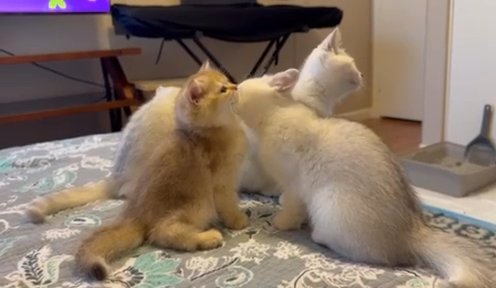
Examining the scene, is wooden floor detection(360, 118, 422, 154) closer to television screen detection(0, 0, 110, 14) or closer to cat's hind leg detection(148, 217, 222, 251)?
television screen detection(0, 0, 110, 14)

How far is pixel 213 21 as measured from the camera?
8.14ft

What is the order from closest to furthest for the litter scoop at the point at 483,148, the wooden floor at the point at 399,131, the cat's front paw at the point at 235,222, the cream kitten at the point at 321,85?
the cat's front paw at the point at 235,222 < the cream kitten at the point at 321,85 < the litter scoop at the point at 483,148 < the wooden floor at the point at 399,131

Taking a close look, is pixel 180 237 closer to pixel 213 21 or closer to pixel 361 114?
pixel 213 21

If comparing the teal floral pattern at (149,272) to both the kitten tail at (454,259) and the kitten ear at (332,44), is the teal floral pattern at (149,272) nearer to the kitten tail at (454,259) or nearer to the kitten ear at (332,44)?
the kitten tail at (454,259)

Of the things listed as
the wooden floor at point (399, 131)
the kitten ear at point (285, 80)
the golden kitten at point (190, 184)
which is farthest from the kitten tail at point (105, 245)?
the wooden floor at point (399, 131)

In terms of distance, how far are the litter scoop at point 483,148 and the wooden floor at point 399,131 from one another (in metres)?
0.80

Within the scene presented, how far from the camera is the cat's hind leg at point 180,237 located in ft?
2.88

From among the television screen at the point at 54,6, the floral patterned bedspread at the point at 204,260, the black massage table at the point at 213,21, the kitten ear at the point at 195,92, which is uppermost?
the television screen at the point at 54,6

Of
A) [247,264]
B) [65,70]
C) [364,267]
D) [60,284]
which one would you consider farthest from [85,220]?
[65,70]

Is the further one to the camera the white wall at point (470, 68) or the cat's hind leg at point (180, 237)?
the white wall at point (470, 68)

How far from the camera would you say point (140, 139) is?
45.3 inches

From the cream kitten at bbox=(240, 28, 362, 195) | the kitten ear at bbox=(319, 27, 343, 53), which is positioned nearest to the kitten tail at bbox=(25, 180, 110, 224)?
the cream kitten at bbox=(240, 28, 362, 195)

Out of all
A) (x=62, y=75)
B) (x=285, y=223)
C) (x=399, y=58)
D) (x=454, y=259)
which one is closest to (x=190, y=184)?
(x=285, y=223)

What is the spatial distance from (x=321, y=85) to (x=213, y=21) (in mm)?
1475
